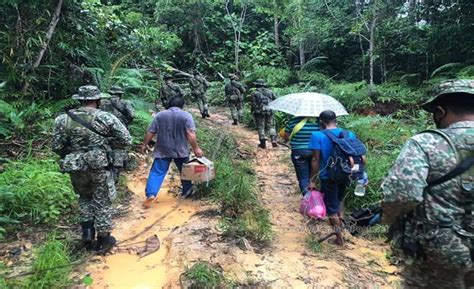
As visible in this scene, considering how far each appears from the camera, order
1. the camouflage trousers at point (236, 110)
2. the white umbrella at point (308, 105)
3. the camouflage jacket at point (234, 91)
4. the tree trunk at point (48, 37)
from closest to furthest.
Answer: the white umbrella at point (308, 105)
the tree trunk at point (48, 37)
the camouflage jacket at point (234, 91)
the camouflage trousers at point (236, 110)

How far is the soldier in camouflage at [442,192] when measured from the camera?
7.41 ft

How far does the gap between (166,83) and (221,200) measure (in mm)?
6875

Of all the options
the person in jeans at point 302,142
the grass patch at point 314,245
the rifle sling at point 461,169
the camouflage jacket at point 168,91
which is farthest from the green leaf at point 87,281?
the camouflage jacket at point 168,91

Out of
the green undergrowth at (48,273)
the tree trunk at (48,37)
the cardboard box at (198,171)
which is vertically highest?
the tree trunk at (48,37)

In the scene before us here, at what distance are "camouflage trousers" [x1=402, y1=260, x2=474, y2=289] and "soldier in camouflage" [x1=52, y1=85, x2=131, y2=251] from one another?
3.10m

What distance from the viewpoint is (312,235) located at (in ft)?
17.0

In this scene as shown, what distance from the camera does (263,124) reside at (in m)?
10.4

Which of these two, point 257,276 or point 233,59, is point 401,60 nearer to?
point 233,59

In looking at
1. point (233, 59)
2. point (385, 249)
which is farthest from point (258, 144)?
point (233, 59)

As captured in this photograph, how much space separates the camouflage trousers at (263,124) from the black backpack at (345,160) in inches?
223

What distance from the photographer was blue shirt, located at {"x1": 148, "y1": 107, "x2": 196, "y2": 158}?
6.31m

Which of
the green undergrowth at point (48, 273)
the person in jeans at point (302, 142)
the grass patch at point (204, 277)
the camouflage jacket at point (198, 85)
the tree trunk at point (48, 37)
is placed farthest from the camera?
the camouflage jacket at point (198, 85)

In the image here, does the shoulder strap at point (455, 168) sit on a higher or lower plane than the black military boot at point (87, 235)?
higher

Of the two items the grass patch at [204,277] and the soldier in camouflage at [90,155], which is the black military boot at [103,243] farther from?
the grass patch at [204,277]
